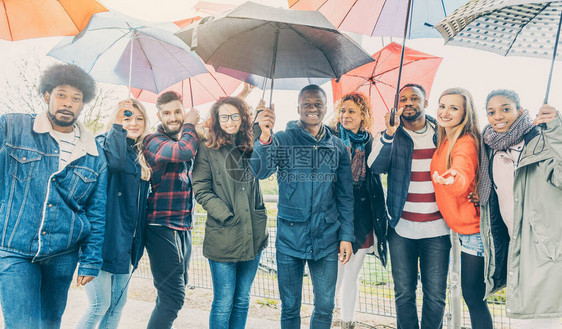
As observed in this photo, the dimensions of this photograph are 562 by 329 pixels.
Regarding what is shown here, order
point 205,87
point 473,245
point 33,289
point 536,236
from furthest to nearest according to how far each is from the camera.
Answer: point 205,87, point 473,245, point 536,236, point 33,289

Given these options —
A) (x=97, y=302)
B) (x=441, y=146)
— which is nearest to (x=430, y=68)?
(x=441, y=146)

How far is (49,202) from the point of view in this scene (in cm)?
222

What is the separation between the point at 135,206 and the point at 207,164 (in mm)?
604

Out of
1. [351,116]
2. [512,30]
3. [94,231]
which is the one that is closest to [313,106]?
[351,116]

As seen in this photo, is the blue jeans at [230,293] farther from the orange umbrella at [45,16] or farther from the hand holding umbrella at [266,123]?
the orange umbrella at [45,16]

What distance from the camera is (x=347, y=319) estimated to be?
3238 millimetres

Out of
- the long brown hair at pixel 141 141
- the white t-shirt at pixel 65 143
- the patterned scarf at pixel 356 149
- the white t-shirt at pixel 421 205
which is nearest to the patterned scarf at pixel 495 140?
the white t-shirt at pixel 421 205

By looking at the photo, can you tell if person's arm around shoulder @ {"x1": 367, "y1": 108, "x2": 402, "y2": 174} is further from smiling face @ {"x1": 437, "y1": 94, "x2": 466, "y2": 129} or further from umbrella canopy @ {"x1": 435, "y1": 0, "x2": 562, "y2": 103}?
umbrella canopy @ {"x1": 435, "y1": 0, "x2": 562, "y2": 103}

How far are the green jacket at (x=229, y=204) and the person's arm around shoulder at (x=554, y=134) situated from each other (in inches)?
76.5

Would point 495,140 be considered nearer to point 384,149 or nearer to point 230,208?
point 384,149

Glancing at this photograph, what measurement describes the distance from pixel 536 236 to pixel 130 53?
3.36m

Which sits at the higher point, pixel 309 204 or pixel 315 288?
pixel 309 204

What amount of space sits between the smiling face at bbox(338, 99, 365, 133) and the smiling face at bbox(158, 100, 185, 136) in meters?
1.42

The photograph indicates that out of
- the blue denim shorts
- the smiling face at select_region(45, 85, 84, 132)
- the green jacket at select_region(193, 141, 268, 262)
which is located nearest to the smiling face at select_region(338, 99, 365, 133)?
the green jacket at select_region(193, 141, 268, 262)
